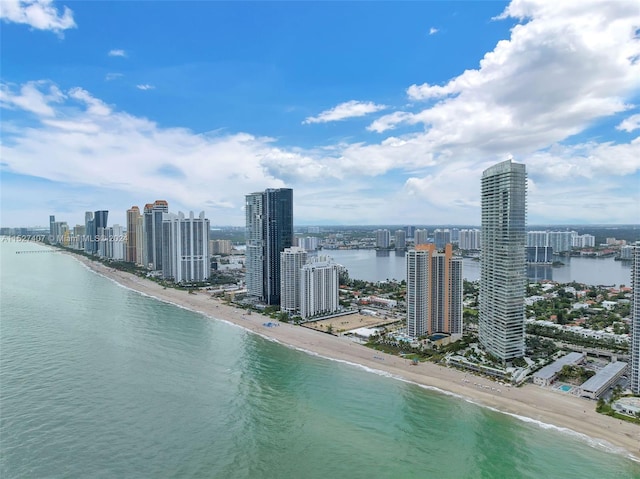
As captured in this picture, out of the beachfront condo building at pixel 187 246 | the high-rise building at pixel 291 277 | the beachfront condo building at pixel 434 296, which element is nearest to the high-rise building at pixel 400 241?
the beachfront condo building at pixel 187 246

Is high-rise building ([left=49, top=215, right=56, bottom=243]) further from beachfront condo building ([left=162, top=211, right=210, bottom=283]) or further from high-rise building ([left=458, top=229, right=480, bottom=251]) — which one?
high-rise building ([left=458, top=229, right=480, bottom=251])

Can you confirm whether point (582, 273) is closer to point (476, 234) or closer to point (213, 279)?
point (476, 234)

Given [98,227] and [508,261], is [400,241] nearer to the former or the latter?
[98,227]

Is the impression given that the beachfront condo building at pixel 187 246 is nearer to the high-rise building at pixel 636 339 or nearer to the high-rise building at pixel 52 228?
the high-rise building at pixel 636 339

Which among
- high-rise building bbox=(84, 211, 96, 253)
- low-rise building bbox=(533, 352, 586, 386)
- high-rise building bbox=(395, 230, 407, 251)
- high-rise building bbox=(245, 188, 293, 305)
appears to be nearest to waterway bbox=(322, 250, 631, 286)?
high-rise building bbox=(395, 230, 407, 251)

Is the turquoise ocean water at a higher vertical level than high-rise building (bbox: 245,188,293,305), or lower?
lower

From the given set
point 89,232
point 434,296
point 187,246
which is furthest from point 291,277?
point 89,232
